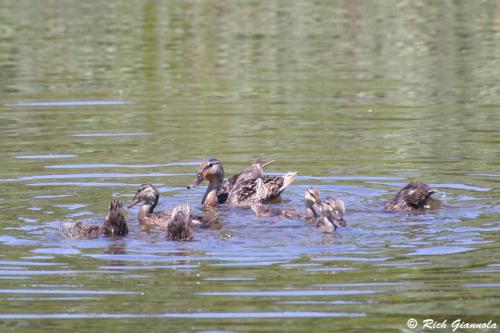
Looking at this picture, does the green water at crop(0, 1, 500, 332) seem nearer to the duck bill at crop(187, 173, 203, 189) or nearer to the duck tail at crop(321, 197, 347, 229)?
the duck tail at crop(321, 197, 347, 229)

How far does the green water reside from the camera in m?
8.45

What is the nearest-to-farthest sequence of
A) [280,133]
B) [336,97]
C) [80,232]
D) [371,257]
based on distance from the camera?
[371,257]
[80,232]
[280,133]
[336,97]

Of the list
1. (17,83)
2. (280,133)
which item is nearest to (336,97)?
(280,133)

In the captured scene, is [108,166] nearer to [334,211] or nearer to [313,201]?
[313,201]

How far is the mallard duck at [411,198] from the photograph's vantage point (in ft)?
37.6

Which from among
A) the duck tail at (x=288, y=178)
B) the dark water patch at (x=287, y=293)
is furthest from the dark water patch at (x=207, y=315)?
the duck tail at (x=288, y=178)

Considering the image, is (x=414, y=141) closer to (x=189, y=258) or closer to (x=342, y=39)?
(x=189, y=258)

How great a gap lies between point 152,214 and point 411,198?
8.01 feet

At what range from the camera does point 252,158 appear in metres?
14.4

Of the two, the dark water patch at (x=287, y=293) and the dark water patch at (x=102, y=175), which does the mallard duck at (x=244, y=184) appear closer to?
the dark water patch at (x=102, y=175)

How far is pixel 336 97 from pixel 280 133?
2976 mm

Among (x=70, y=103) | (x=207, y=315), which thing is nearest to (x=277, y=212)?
(x=207, y=315)

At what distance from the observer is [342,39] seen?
25.7 m

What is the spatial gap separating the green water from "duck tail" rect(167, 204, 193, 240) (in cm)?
10
